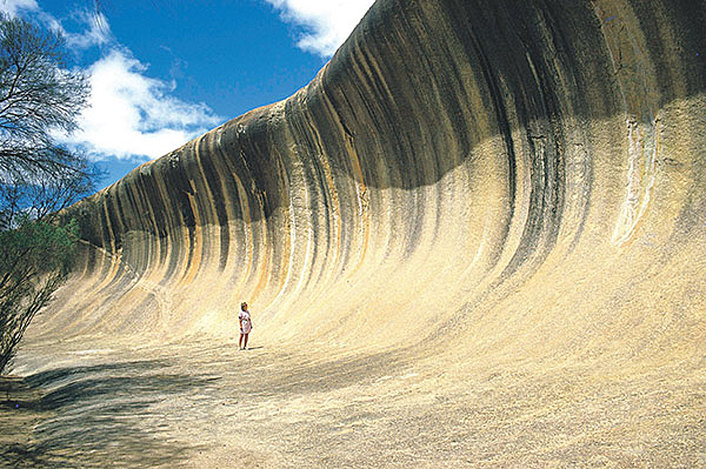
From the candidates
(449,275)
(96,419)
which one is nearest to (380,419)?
(96,419)

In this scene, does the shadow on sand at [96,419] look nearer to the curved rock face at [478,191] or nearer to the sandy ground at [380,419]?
the sandy ground at [380,419]

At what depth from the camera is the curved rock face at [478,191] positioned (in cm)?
579

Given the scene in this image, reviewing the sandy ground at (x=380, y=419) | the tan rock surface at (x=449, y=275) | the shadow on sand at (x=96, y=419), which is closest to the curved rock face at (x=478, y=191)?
the tan rock surface at (x=449, y=275)

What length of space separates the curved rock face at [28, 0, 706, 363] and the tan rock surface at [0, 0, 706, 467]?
35 mm

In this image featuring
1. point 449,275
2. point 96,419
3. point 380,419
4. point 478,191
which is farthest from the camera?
point 478,191

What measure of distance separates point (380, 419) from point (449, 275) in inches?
180

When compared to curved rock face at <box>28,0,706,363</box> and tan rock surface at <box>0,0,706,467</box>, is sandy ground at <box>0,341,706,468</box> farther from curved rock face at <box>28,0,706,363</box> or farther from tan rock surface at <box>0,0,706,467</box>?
curved rock face at <box>28,0,706,363</box>

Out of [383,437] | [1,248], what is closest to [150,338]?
[1,248]

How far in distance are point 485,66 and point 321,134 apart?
5026 mm

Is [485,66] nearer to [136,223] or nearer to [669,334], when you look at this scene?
[669,334]

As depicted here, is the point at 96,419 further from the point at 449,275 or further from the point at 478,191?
the point at 478,191

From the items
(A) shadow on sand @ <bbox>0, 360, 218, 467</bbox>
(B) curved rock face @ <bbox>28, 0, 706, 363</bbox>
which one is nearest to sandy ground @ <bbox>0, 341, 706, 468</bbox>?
(A) shadow on sand @ <bbox>0, 360, 218, 467</bbox>

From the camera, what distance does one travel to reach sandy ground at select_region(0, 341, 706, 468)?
9.66ft

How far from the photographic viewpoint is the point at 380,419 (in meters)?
4.02
